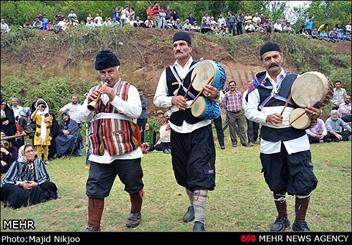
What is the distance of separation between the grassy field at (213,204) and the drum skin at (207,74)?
1690 mm

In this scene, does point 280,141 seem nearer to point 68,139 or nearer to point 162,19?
point 68,139

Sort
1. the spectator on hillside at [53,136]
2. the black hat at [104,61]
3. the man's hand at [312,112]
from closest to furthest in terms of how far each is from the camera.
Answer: the man's hand at [312,112]
the black hat at [104,61]
the spectator on hillside at [53,136]

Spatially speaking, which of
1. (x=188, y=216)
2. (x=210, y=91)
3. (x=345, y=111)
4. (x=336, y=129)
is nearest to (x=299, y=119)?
(x=210, y=91)

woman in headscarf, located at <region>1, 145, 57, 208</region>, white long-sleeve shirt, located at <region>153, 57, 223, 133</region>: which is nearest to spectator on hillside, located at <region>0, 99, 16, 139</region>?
woman in headscarf, located at <region>1, 145, 57, 208</region>

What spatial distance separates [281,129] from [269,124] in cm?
14

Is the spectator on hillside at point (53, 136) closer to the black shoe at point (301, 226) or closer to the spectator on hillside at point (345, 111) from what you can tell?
the black shoe at point (301, 226)

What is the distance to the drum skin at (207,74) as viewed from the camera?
15.5ft

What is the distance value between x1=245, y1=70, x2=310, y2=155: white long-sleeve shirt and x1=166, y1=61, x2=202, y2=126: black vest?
640 mm

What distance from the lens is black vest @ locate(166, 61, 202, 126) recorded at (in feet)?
15.8

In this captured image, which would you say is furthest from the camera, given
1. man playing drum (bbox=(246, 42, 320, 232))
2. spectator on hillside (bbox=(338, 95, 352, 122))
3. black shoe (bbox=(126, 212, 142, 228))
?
spectator on hillside (bbox=(338, 95, 352, 122))

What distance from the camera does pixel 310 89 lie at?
459cm

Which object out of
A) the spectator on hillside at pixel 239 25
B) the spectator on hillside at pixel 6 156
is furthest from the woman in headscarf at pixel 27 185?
the spectator on hillside at pixel 239 25

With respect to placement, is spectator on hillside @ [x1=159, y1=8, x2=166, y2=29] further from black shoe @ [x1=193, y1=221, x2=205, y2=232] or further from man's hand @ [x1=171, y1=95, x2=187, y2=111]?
black shoe @ [x1=193, y1=221, x2=205, y2=232]

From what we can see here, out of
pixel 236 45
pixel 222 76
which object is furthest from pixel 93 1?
pixel 222 76
